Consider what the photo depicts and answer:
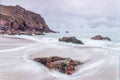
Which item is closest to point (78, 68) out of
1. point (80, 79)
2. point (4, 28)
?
point (80, 79)

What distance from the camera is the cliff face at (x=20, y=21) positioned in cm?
8562

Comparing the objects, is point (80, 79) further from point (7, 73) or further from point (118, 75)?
point (7, 73)

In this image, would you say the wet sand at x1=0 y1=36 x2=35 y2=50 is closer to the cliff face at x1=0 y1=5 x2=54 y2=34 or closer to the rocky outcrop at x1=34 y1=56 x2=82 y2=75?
the rocky outcrop at x1=34 y1=56 x2=82 y2=75

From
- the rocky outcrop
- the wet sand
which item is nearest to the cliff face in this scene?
the wet sand

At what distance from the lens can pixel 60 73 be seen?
11000mm

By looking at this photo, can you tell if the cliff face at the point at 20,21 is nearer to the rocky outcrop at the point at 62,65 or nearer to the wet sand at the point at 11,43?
the wet sand at the point at 11,43

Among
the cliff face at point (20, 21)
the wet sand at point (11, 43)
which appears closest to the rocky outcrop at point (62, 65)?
the wet sand at point (11, 43)

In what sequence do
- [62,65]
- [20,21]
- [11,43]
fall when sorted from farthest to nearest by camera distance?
[20,21]
[11,43]
[62,65]

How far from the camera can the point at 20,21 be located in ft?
322

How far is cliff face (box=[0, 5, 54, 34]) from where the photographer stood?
281 ft

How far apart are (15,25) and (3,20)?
5074 millimetres

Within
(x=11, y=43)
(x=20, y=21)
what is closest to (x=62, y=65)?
(x=11, y=43)

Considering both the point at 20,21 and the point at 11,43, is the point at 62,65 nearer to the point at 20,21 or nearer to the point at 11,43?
the point at 11,43

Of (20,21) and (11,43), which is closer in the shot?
(11,43)
